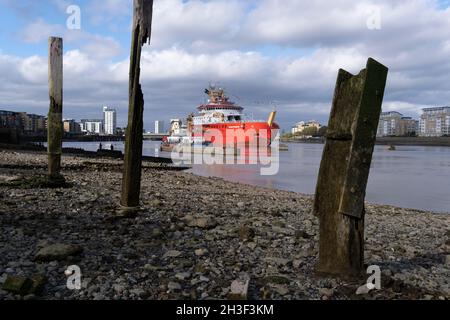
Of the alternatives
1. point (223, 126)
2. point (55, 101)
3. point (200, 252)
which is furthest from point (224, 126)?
point (200, 252)

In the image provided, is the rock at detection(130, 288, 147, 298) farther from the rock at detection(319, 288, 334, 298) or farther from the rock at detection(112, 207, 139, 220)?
the rock at detection(112, 207, 139, 220)

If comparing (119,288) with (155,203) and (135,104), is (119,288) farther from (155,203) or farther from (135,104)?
(155,203)

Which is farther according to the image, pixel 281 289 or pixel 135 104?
pixel 135 104

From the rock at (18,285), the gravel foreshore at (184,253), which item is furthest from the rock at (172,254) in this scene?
the rock at (18,285)

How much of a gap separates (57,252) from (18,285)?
978mm

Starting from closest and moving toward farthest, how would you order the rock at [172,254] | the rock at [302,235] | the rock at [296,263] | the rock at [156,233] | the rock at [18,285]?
the rock at [18,285]
the rock at [296,263]
the rock at [172,254]
the rock at [156,233]
the rock at [302,235]

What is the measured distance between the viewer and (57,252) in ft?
16.7

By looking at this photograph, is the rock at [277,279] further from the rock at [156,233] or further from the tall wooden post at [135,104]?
the tall wooden post at [135,104]

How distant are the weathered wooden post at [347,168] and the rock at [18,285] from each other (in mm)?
3065

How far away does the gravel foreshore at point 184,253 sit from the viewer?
449cm

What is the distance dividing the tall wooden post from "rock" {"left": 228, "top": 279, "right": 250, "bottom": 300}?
12.0ft
